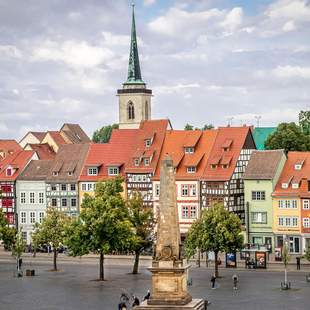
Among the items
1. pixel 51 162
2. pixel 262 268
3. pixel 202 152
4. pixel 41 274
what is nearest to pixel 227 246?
pixel 262 268

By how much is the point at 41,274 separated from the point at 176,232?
131 ft

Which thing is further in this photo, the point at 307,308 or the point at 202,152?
the point at 202,152

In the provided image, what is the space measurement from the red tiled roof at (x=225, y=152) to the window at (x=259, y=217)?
474 cm

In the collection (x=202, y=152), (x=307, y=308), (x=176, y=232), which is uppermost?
(x=202, y=152)

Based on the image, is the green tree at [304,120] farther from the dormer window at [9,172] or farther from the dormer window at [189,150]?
the dormer window at [9,172]

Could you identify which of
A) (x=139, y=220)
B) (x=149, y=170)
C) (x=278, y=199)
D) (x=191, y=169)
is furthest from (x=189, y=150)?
(x=139, y=220)

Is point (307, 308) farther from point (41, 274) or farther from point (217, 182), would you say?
point (217, 182)

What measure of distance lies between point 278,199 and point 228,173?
6.40 m

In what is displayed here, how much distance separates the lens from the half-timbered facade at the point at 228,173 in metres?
107

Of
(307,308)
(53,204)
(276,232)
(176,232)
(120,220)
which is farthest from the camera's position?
(53,204)

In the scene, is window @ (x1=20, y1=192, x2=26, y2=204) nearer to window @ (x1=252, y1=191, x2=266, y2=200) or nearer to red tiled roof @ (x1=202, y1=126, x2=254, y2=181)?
red tiled roof @ (x1=202, y1=126, x2=254, y2=181)

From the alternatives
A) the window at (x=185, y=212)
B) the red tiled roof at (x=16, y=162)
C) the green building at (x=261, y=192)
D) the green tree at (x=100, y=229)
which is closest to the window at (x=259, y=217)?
the green building at (x=261, y=192)

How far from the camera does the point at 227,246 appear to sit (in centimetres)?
8556

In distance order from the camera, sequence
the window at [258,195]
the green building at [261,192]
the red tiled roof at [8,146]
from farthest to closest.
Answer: the red tiled roof at [8,146]
the window at [258,195]
the green building at [261,192]
